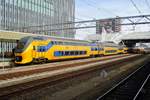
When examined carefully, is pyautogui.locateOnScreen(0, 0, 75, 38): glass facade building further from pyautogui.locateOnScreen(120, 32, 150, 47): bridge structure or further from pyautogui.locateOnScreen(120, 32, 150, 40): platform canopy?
pyautogui.locateOnScreen(120, 32, 150, 40): platform canopy

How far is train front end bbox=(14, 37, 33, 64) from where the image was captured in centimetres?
2675

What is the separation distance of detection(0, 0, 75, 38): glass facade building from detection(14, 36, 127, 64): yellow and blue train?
3107cm

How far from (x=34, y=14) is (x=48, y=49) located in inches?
2478

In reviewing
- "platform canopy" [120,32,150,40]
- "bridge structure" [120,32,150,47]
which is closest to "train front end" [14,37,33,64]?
"bridge structure" [120,32,150,47]

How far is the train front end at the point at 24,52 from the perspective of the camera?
26.8 m

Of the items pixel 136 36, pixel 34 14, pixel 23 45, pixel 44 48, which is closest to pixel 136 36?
pixel 136 36

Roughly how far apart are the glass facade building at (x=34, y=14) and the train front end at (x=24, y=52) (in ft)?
140

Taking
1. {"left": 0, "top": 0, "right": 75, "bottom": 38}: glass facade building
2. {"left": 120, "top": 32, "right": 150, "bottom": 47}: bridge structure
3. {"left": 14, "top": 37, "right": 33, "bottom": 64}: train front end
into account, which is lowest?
{"left": 14, "top": 37, "right": 33, "bottom": 64}: train front end

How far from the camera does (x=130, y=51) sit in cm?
10338

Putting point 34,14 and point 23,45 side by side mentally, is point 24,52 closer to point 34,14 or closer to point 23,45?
point 23,45

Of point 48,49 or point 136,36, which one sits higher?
point 136,36

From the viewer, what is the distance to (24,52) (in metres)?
26.8

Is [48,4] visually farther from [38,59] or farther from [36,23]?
[38,59]

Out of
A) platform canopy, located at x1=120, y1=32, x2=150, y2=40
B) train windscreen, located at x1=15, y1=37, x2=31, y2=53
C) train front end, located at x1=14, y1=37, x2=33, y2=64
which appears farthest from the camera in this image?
platform canopy, located at x1=120, y1=32, x2=150, y2=40
